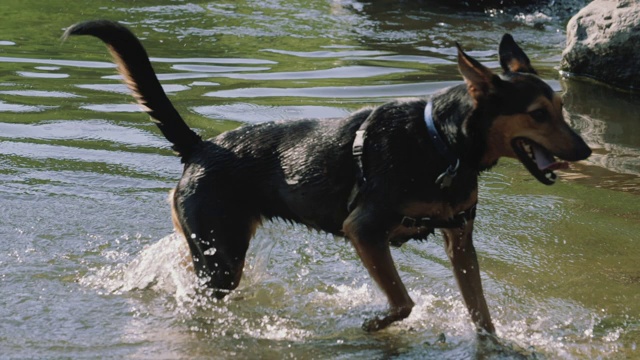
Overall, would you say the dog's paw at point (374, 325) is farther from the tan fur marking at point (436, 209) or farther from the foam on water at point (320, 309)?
the tan fur marking at point (436, 209)

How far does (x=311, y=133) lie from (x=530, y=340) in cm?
176

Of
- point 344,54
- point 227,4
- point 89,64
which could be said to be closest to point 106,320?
point 89,64

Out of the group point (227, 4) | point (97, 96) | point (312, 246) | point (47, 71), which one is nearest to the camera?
point (312, 246)

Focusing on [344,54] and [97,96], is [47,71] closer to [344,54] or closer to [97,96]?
[97,96]

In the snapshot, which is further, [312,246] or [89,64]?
[89,64]

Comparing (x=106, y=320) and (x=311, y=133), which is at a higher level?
(x=311, y=133)

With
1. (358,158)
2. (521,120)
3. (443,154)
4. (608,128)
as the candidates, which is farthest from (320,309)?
(608,128)

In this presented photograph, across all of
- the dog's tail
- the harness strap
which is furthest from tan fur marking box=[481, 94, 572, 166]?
the dog's tail

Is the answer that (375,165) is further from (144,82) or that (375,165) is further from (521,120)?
(144,82)

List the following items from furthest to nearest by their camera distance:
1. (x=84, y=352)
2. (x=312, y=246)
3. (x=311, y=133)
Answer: (x=312, y=246) < (x=311, y=133) < (x=84, y=352)

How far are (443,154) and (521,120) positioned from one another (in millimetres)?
463

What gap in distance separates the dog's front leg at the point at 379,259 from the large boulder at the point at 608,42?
6.74 meters

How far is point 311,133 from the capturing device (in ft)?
19.5

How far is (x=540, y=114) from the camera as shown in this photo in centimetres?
517
